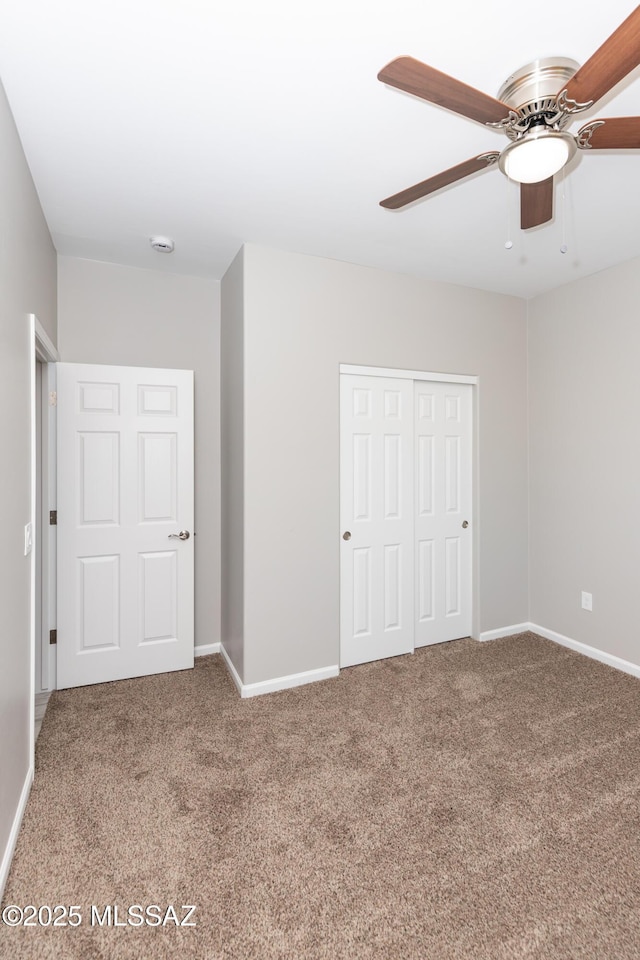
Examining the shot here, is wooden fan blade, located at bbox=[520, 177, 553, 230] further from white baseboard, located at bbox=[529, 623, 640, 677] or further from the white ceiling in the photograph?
white baseboard, located at bbox=[529, 623, 640, 677]

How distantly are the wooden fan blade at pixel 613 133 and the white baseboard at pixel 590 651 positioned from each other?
9.68 ft

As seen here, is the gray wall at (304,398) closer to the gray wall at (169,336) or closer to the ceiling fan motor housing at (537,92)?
the gray wall at (169,336)

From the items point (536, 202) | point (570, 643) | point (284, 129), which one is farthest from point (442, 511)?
point (284, 129)

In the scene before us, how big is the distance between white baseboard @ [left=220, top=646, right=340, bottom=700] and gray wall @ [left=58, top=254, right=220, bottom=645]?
667 millimetres

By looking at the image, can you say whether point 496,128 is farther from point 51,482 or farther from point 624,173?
point 51,482

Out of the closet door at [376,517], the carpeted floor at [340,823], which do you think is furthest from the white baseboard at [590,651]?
the closet door at [376,517]

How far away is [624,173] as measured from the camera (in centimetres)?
211

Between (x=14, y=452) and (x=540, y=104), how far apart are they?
2.17m

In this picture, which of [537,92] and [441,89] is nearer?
[441,89]

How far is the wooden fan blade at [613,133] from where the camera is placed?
141cm

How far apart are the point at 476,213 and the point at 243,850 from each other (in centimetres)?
300

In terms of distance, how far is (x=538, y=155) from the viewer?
145 centimetres

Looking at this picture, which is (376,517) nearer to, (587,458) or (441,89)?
(587,458)

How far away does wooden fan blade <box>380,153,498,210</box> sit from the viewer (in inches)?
62.3
